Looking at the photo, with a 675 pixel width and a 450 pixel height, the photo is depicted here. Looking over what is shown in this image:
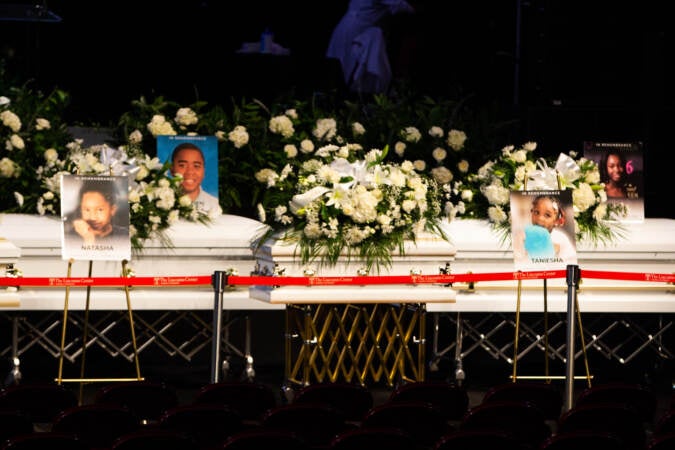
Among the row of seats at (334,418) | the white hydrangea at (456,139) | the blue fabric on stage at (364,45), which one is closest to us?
the row of seats at (334,418)

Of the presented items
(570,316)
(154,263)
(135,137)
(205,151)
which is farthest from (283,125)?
(570,316)

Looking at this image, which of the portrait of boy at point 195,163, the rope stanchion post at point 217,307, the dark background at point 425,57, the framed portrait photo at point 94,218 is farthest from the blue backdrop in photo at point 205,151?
the rope stanchion post at point 217,307

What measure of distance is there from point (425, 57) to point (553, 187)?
3.74 m

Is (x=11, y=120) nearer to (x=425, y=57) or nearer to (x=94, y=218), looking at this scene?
(x=94, y=218)

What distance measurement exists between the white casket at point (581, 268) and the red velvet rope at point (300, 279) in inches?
32.0

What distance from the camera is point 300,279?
23.1 feet

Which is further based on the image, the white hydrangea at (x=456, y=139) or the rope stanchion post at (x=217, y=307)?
the white hydrangea at (x=456, y=139)

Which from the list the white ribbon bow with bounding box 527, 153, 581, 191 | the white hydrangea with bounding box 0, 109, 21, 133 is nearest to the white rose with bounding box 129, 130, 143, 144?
the white hydrangea with bounding box 0, 109, 21, 133

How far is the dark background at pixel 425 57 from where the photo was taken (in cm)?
1005

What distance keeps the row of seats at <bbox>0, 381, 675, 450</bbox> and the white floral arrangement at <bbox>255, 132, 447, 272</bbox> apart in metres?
1.66

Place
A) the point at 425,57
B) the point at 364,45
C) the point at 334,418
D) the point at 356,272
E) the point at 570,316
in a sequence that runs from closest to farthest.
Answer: the point at 334,418 < the point at 570,316 < the point at 356,272 < the point at 364,45 < the point at 425,57

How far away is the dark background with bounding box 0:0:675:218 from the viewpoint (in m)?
10.1

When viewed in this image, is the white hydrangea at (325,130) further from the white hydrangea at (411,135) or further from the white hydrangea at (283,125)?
the white hydrangea at (411,135)

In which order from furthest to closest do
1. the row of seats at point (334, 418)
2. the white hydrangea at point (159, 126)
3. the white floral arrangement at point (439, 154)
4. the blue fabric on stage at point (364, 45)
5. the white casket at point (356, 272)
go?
the blue fabric on stage at point (364, 45) < the white floral arrangement at point (439, 154) < the white hydrangea at point (159, 126) < the white casket at point (356, 272) < the row of seats at point (334, 418)
